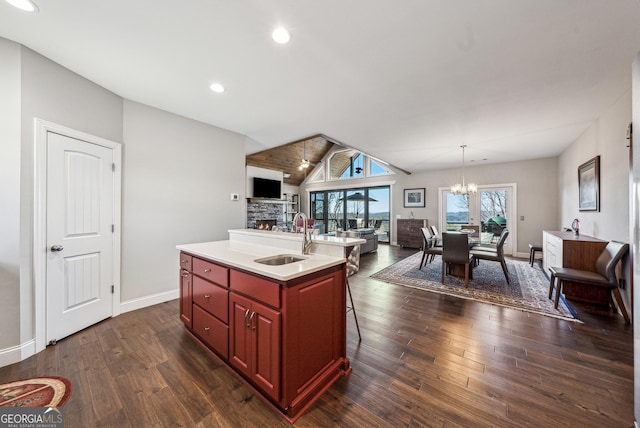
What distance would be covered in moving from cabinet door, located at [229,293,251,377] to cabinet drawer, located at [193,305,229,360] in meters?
0.09

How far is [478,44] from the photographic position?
6.01 feet

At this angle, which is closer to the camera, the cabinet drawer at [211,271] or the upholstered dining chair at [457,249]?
the cabinet drawer at [211,271]

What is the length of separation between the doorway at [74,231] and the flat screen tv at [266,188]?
5318mm

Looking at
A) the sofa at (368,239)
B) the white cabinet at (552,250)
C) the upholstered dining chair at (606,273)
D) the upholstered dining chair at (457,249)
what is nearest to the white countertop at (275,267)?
the upholstered dining chair at (457,249)

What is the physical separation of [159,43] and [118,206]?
1899mm

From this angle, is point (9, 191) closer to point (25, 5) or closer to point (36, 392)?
point (25, 5)

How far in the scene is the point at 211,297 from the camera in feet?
6.57

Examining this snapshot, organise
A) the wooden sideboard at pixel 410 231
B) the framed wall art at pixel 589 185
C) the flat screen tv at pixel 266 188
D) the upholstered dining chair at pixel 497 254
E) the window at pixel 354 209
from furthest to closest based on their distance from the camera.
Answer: the window at pixel 354 209
the flat screen tv at pixel 266 188
the wooden sideboard at pixel 410 231
the upholstered dining chair at pixel 497 254
the framed wall art at pixel 589 185

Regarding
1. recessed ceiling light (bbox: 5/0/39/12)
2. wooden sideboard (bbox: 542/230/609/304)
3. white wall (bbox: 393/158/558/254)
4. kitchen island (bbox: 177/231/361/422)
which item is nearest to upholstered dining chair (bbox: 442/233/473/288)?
wooden sideboard (bbox: 542/230/609/304)

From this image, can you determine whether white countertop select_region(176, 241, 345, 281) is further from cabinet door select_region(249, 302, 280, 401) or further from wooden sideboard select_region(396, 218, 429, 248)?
wooden sideboard select_region(396, 218, 429, 248)

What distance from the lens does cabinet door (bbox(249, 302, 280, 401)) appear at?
142cm

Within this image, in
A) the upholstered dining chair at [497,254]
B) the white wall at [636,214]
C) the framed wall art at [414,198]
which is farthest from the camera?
the framed wall art at [414,198]

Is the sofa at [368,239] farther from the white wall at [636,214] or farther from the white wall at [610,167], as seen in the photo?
the white wall at [636,214]

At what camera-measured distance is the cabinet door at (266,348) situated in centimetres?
142
